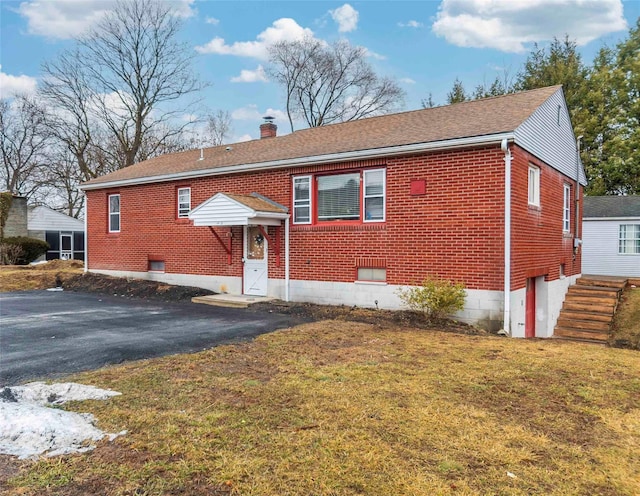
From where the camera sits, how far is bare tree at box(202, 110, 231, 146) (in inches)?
1454

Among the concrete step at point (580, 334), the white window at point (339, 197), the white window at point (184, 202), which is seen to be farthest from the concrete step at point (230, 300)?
the concrete step at point (580, 334)

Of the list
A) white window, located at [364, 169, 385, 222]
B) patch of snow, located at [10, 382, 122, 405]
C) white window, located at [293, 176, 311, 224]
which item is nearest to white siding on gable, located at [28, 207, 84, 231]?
white window, located at [293, 176, 311, 224]

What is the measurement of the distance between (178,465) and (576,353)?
6.36 m

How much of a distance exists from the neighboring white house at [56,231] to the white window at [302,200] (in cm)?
2210

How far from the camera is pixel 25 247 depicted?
955 inches

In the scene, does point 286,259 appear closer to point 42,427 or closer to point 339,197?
point 339,197

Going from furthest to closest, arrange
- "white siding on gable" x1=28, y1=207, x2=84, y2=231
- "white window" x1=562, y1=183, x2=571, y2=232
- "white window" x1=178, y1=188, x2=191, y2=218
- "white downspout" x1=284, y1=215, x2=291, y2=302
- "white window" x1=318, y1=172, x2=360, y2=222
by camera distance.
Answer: "white siding on gable" x1=28, y1=207, x2=84, y2=231 < "white window" x1=178, y1=188, x2=191, y2=218 < "white window" x1=562, y1=183, x2=571, y2=232 < "white downspout" x1=284, y1=215, x2=291, y2=302 < "white window" x1=318, y1=172, x2=360, y2=222

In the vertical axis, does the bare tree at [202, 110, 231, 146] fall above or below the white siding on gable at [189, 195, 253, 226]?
above

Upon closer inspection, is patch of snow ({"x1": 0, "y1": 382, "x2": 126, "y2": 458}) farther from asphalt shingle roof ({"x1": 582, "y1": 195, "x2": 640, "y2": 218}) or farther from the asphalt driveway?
asphalt shingle roof ({"x1": 582, "y1": 195, "x2": 640, "y2": 218})

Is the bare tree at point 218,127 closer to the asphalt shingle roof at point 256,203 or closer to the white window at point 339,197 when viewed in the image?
the asphalt shingle roof at point 256,203

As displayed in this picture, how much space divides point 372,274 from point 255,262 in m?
3.65

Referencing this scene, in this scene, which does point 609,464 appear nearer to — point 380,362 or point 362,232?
point 380,362

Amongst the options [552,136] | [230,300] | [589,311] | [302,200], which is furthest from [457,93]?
[230,300]

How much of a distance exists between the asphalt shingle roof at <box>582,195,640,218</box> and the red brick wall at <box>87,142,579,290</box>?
6775mm
